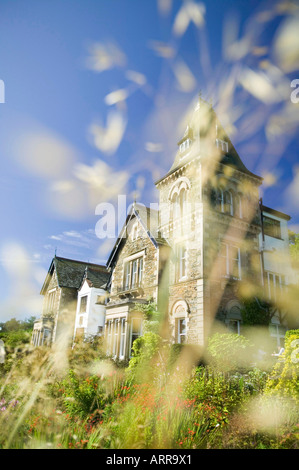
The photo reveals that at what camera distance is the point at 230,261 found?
17234 millimetres

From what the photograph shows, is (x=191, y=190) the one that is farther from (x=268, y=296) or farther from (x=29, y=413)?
(x=29, y=413)

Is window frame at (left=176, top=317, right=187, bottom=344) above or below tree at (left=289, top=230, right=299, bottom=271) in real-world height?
below

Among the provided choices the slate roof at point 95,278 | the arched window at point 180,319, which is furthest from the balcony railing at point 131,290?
the slate roof at point 95,278

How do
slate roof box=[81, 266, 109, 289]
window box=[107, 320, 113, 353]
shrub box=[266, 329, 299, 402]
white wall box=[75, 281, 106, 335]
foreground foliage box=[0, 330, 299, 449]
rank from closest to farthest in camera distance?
1. foreground foliage box=[0, 330, 299, 449]
2. shrub box=[266, 329, 299, 402]
3. window box=[107, 320, 113, 353]
4. white wall box=[75, 281, 106, 335]
5. slate roof box=[81, 266, 109, 289]

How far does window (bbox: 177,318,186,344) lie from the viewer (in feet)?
52.9

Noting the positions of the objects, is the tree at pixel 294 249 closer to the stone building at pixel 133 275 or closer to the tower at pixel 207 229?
the tower at pixel 207 229

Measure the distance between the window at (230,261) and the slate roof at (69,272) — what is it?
50.6 feet

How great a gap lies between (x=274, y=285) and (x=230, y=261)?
441 cm

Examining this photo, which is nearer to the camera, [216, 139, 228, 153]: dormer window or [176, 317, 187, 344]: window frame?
[176, 317, 187, 344]: window frame

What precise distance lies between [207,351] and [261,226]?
32.7 feet

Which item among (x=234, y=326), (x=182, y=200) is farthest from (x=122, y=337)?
(x=182, y=200)

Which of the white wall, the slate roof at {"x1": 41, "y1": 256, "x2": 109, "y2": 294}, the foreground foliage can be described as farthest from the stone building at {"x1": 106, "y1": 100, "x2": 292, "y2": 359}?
the slate roof at {"x1": 41, "y1": 256, "x2": 109, "y2": 294}

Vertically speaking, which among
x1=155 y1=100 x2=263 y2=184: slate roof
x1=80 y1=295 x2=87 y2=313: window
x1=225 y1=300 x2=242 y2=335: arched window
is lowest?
x1=225 y1=300 x2=242 y2=335: arched window

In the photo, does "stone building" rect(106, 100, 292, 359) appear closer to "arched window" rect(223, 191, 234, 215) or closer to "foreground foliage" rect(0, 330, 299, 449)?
"arched window" rect(223, 191, 234, 215)
